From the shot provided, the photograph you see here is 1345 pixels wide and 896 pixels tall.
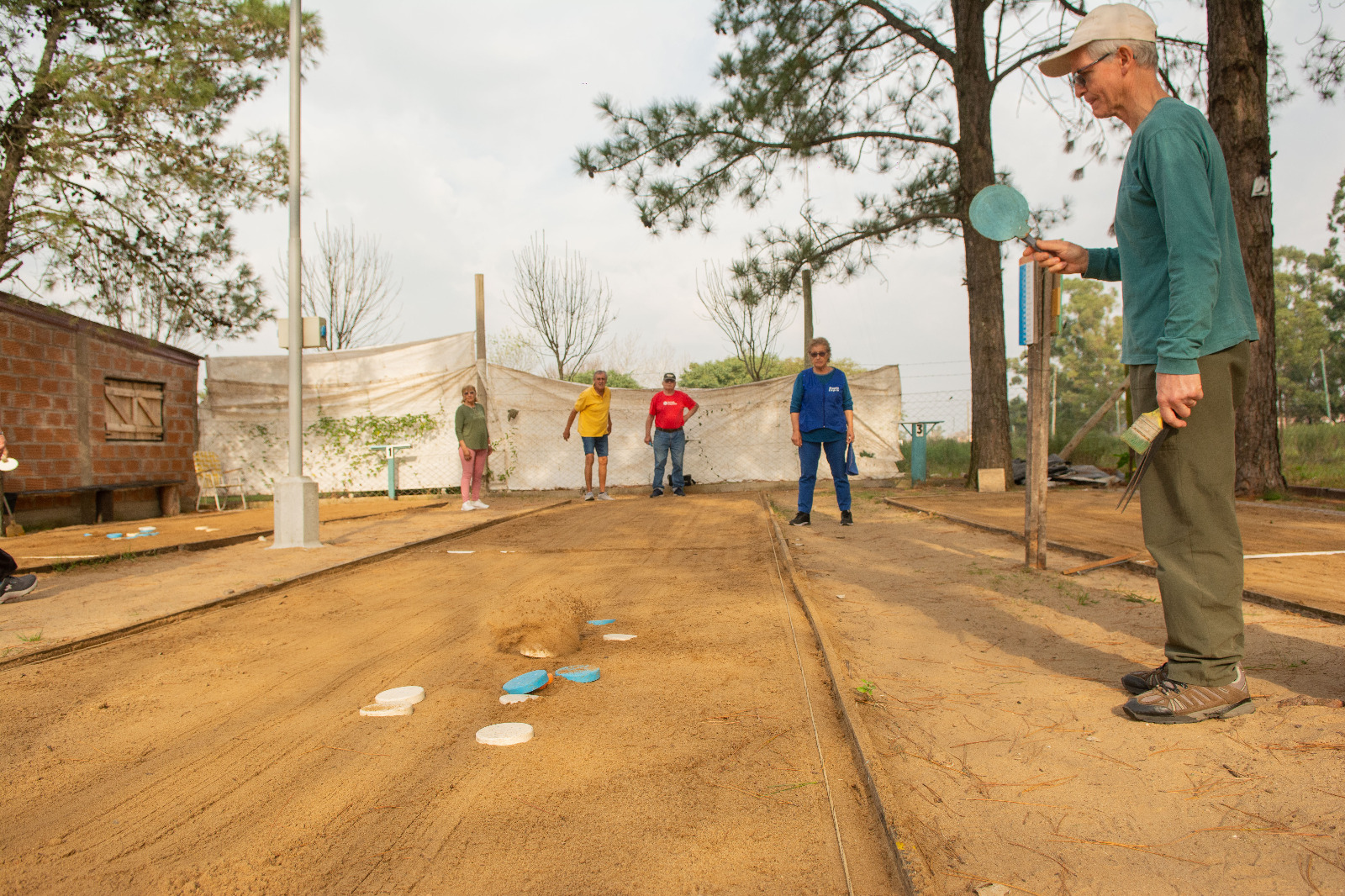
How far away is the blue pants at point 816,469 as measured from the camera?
302 inches

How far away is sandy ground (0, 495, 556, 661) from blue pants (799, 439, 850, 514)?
3592mm

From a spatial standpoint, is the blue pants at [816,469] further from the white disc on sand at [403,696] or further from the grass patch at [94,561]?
the grass patch at [94,561]

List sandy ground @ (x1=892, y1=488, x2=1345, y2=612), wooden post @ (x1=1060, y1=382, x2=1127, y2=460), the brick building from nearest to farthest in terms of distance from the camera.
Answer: sandy ground @ (x1=892, y1=488, x2=1345, y2=612) → the brick building → wooden post @ (x1=1060, y1=382, x2=1127, y2=460)

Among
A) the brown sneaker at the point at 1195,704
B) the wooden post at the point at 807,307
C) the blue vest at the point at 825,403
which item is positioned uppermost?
the wooden post at the point at 807,307

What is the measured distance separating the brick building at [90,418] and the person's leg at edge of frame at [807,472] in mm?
8525

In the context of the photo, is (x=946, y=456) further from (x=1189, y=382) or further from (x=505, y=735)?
(x=505, y=735)

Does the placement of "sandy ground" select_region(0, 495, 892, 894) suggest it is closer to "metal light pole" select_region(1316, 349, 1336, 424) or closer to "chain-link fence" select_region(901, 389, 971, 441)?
"chain-link fence" select_region(901, 389, 971, 441)

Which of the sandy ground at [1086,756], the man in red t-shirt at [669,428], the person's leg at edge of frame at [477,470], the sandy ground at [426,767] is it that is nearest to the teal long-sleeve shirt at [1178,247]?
the sandy ground at [1086,756]

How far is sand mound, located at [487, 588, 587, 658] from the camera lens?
325 cm

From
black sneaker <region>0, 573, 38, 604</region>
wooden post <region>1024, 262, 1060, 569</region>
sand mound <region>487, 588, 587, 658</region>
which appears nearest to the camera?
sand mound <region>487, 588, 587, 658</region>

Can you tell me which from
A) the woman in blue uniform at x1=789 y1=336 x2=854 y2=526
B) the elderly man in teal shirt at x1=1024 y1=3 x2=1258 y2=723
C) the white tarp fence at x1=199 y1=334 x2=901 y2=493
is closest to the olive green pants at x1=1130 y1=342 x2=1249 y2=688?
the elderly man in teal shirt at x1=1024 y1=3 x2=1258 y2=723

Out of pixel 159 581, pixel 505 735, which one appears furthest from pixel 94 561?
pixel 505 735

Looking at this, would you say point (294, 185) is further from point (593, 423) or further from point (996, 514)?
point (996, 514)

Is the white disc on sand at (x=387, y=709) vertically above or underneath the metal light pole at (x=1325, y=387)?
underneath
